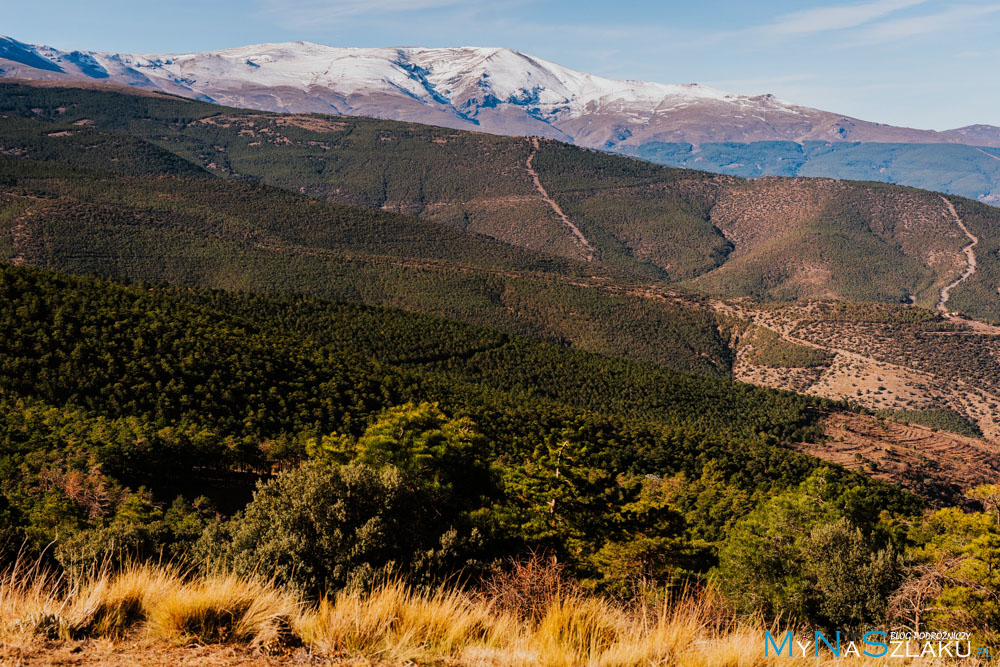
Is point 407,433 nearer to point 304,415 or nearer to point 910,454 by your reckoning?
point 304,415

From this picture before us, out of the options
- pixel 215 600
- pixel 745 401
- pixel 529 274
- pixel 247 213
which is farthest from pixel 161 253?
pixel 215 600

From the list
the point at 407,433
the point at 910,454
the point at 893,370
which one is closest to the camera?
the point at 407,433

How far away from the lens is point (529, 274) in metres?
119

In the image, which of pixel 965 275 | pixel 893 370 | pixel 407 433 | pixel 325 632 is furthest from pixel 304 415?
pixel 965 275

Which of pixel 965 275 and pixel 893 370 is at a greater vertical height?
pixel 965 275

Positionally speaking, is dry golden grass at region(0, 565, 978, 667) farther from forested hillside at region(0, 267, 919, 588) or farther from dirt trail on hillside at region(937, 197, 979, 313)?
dirt trail on hillside at region(937, 197, 979, 313)

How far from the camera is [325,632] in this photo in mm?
6227

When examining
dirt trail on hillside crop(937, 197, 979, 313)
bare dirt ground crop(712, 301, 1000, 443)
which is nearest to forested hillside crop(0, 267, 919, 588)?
bare dirt ground crop(712, 301, 1000, 443)

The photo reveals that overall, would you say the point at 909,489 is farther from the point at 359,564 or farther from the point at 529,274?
the point at 529,274

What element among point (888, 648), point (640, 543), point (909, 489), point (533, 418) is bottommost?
point (909, 489)

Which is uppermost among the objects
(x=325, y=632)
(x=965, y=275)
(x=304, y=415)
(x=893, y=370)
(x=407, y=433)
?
(x=965, y=275)

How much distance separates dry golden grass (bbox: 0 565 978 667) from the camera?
19.4 feet

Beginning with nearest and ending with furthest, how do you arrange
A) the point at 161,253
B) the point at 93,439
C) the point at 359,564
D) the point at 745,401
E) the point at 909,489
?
the point at 359,564
the point at 93,439
the point at 909,489
the point at 745,401
the point at 161,253

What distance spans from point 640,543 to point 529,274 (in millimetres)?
101172
